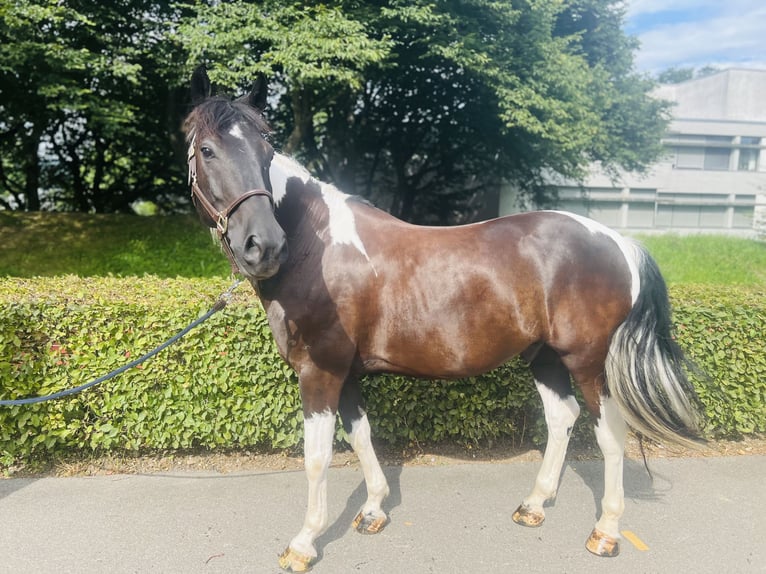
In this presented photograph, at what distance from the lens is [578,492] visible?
140 inches

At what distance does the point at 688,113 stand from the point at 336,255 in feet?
153

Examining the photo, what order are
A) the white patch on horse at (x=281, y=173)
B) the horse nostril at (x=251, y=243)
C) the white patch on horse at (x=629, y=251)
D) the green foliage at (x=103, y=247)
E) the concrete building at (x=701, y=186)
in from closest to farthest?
the horse nostril at (x=251, y=243) → the white patch on horse at (x=281, y=173) → the white patch on horse at (x=629, y=251) → the green foliage at (x=103, y=247) → the concrete building at (x=701, y=186)

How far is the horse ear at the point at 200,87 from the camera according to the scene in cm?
249

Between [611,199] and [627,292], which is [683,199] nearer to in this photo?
[611,199]

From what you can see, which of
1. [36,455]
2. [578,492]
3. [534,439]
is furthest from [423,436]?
[36,455]

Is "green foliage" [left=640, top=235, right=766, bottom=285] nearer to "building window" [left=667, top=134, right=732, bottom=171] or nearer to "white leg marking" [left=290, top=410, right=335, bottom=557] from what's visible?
"white leg marking" [left=290, top=410, right=335, bottom=557]

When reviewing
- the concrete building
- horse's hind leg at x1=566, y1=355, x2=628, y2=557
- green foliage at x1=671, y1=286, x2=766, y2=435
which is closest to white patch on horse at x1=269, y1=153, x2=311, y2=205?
horse's hind leg at x1=566, y1=355, x2=628, y2=557

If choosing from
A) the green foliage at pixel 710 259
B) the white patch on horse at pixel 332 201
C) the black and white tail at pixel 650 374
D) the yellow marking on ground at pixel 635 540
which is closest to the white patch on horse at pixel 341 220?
the white patch on horse at pixel 332 201

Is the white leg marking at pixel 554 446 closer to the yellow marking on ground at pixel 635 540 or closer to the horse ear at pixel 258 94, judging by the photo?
the yellow marking on ground at pixel 635 540

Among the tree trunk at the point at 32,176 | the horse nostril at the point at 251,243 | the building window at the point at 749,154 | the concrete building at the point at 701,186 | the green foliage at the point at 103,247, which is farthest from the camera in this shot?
the building window at the point at 749,154

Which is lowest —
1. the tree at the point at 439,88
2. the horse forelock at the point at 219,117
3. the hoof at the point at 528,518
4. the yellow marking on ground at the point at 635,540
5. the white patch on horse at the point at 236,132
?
the yellow marking on ground at the point at 635,540

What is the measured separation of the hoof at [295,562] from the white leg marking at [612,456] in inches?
64.2

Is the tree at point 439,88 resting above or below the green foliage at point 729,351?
above

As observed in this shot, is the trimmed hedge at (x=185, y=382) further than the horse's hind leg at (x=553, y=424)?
Yes
